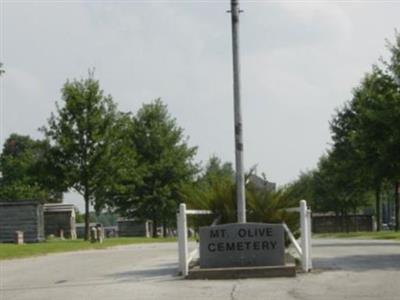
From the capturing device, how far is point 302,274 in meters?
15.8

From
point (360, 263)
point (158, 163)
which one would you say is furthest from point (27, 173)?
point (360, 263)

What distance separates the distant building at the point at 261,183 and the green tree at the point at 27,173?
28.8 metres

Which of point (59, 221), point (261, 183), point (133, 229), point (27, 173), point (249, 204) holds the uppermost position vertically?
point (27, 173)

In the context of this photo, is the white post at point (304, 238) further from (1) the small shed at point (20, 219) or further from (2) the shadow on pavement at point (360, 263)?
(1) the small shed at point (20, 219)

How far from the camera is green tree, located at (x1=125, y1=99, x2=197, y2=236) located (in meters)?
59.8

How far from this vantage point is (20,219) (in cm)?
5662

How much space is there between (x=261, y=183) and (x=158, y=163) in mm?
40556

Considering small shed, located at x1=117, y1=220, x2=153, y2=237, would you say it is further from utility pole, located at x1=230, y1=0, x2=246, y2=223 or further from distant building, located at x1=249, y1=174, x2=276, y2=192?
utility pole, located at x1=230, y1=0, x2=246, y2=223

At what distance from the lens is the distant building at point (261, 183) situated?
1875cm

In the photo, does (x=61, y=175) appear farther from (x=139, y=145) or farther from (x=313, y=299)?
(x=313, y=299)

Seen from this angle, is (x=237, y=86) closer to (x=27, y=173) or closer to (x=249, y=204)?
(x=249, y=204)

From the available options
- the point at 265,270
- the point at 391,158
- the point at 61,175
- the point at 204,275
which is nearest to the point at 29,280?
the point at 204,275

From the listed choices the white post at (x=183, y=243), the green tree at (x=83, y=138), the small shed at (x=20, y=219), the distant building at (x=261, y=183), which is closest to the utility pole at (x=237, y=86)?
the white post at (x=183, y=243)

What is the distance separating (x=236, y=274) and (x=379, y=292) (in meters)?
3.45
